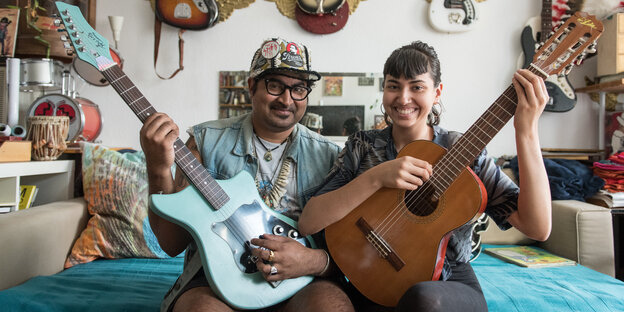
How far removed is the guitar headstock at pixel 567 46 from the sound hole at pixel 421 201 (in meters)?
0.45

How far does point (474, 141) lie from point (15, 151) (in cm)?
196

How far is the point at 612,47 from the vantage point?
2.72 meters

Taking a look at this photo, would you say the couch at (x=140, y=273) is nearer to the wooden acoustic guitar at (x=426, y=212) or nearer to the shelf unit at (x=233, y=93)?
the wooden acoustic guitar at (x=426, y=212)

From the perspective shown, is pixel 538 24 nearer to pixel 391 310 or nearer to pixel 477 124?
pixel 477 124

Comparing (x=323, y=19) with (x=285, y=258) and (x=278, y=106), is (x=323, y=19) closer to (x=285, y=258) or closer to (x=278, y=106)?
→ (x=278, y=106)

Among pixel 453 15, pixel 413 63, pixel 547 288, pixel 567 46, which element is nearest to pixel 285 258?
pixel 413 63

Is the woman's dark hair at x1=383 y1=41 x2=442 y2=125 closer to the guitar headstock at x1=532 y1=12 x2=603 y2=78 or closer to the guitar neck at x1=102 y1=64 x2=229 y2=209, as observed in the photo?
the guitar headstock at x1=532 y1=12 x2=603 y2=78

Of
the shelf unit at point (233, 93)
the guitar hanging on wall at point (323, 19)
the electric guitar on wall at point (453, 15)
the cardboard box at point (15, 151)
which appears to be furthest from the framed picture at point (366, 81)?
the cardboard box at point (15, 151)

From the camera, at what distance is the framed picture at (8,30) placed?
2459mm

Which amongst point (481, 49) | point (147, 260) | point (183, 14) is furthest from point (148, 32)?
point (481, 49)

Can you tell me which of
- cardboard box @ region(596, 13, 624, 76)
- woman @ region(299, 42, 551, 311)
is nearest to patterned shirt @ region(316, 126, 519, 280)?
woman @ region(299, 42, 551, 311)

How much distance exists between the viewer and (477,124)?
1.20 m

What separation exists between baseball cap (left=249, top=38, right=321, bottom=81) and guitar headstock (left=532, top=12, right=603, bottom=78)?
709 millimetres

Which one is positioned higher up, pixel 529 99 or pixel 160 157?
pixel 529 99
